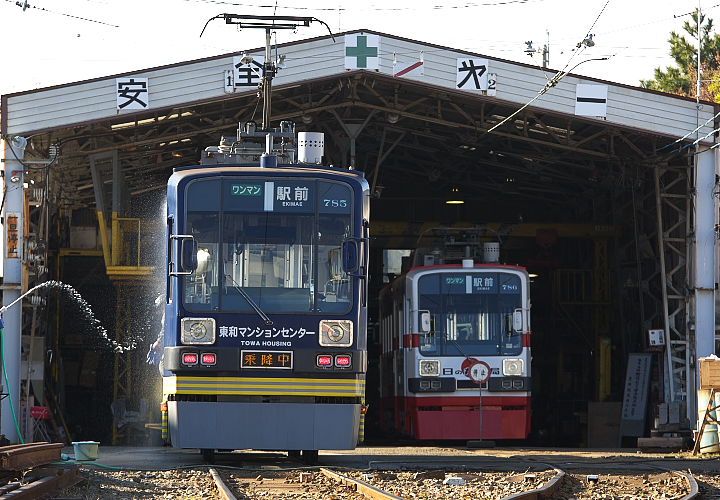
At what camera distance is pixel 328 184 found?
14570 millimetres

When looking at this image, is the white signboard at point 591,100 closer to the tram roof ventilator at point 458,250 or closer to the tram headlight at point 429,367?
the tram roof ventilator at point 458,250

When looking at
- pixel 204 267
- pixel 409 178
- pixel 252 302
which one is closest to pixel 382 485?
pixel 252 302

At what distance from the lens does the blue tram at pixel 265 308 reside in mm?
14078

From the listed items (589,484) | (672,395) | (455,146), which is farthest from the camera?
(455,146)

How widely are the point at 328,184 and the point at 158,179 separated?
1445 centimetres

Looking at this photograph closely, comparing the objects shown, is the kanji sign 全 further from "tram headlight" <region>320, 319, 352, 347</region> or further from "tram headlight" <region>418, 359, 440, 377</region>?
"tram headlight" <region>320, 319, 352, 347</region>

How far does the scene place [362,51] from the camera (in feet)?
70.6

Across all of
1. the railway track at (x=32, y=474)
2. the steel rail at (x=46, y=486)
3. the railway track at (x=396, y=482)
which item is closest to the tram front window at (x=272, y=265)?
the railway track at (x=396, y=482)

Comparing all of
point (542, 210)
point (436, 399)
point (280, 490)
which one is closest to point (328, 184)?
point (280, 490)

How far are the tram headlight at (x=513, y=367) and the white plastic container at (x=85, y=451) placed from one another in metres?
7.76

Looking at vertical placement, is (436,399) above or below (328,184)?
below

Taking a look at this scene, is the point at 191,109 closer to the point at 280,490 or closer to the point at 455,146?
the point at 455,146

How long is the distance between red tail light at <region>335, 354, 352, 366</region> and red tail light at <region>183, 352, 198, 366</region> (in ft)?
4.95

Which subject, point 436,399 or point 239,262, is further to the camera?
point 436,399
